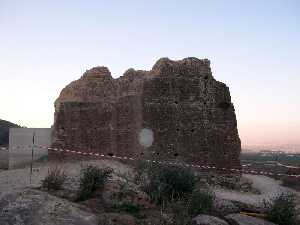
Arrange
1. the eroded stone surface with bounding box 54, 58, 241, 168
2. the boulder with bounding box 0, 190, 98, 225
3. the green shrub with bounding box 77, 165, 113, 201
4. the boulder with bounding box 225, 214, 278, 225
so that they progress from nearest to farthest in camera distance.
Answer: the boulder with bounding box 0, 190, 98, 225 → the boulder with bounding box 225, 214, 278, 225 → the green shrub with bounding box 77, 165, 113, 201 → the eroded stone surface with bounding box 54, 58, 241, 168

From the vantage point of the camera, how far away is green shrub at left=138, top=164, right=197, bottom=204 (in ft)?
37.0

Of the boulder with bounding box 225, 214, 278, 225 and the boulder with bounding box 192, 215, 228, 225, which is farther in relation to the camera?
the boulder with bounding box 225, 214, 278, 225

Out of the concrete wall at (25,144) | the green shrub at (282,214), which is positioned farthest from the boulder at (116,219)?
the concrete wall at (25,144)

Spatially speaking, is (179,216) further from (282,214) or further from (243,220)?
(282,214)

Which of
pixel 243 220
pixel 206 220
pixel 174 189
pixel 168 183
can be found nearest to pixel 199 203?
pixel 243 220

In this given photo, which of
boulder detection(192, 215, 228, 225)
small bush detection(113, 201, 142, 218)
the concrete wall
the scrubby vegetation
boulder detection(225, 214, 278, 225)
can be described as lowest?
boulder detection(225, 214, 278, 225)

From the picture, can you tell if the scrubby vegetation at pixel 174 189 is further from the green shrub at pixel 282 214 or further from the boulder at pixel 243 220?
the green shrub at pixel 282 214

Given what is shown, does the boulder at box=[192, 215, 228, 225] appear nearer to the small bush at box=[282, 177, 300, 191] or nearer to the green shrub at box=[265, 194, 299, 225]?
the green shrub at box=[265, 194, 299, 225]

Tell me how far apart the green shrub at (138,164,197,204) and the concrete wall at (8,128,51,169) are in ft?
27.7

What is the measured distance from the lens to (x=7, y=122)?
41.1 metres

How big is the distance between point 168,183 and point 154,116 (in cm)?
648

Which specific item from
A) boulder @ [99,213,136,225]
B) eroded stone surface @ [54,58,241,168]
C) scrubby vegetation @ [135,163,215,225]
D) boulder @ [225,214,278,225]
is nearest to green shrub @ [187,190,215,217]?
scrubby vegetation @ [135,163,215,225]

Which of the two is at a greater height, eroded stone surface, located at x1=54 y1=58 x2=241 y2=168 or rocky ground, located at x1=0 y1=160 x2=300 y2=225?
eroded stone surface, located at x1=54 y1=58 x2=241 y2=168

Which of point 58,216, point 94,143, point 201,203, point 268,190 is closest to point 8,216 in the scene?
point 58,216
